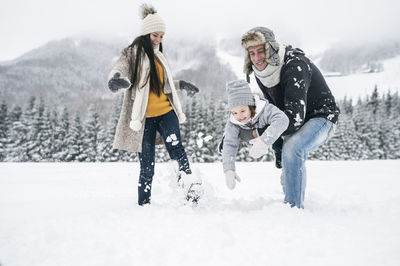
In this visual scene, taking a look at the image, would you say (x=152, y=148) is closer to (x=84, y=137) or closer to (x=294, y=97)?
(x=294, y=97)

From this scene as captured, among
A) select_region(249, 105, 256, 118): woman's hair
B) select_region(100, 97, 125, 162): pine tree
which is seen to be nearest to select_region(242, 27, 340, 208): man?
select_region(249, 105, 256, 118): woman's hair

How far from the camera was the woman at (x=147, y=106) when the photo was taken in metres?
3.12

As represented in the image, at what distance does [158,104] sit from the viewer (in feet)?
10.8

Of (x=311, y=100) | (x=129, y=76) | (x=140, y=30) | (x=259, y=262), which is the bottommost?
(x=259, y=262)

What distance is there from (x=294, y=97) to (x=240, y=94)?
52 centimetres

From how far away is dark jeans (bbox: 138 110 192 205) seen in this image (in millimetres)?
3170

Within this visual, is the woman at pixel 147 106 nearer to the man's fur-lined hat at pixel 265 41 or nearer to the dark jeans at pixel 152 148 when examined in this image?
the dark jeans at pixel 152 148

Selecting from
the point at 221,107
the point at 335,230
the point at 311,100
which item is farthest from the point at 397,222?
the point at 221,107

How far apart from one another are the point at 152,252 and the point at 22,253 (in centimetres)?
82

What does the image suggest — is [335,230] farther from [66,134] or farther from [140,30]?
[66,134]

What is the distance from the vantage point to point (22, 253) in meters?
1.71

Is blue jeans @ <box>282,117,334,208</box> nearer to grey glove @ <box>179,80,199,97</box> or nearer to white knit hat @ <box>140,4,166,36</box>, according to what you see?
grey glove @ <box>179,80,199,97</box>

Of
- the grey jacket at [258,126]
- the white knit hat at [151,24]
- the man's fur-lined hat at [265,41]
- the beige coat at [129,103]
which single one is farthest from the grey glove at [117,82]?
the man's fur-lined hat at [265,41]

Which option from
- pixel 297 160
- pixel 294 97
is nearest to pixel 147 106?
pixel 294 97
